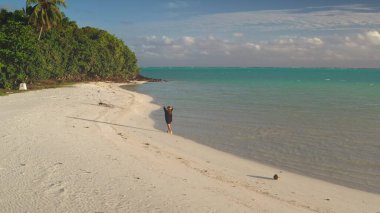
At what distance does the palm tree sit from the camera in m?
45.8

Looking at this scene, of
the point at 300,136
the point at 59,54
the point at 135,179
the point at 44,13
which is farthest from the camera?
the point at 59,54

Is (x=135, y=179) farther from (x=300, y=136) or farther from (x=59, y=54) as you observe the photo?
(x=59, y=54)

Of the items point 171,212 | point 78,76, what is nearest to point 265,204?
point 171,212

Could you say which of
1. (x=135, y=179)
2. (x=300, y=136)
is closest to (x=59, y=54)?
(x=300, y=136)

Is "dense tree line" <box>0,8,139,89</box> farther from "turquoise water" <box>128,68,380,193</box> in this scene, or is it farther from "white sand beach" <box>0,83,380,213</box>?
"white sand beach" <box>0,83,380,213</box>

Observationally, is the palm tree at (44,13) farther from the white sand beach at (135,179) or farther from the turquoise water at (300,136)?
the white sand beach at (135,179)

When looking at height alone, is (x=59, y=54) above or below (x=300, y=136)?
above

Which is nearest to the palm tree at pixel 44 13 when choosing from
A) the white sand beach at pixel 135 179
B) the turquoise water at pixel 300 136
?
the turquoise water at pixel 300 136

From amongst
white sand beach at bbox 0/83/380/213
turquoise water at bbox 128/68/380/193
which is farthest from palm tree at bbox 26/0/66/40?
white sand beach at bbox 0/83/380/213

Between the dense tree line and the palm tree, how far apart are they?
5.38ft

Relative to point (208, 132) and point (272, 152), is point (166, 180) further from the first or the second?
point (208, 132)

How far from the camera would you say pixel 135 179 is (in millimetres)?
9789

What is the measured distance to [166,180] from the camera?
10.0 metres

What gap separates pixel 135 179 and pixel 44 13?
42.8m
